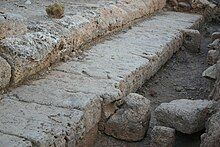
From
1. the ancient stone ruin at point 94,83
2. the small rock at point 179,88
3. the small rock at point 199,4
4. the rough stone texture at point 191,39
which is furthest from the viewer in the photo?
the small rock at point 199,4

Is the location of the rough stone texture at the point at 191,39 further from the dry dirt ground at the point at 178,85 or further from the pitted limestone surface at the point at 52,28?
the pitted limestone surface at the point at 52,28

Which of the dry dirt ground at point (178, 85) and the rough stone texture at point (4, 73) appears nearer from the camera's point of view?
the rough stone texture at point (4, 73)

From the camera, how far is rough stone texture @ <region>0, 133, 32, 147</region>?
9.34ft

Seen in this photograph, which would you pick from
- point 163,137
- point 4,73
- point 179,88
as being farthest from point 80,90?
point 179,88

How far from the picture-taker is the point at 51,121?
10.8ft

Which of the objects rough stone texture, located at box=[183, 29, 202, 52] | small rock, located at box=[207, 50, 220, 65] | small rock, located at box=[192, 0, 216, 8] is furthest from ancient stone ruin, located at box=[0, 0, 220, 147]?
small rock, located at box=[192, 0, 216, 8]

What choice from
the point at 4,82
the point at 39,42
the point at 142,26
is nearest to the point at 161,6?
the point at 142,26

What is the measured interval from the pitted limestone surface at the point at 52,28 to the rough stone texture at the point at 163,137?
155 cm

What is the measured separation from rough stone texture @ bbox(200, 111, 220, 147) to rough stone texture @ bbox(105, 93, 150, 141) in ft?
2.44

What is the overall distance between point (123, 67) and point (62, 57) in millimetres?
817

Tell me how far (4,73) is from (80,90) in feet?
2.70

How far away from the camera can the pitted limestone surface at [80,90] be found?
126 inches

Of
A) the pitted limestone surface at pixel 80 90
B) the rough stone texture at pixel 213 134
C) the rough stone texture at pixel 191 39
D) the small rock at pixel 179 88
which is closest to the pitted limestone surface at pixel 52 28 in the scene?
the pitted limestone surface at pixel 80 90

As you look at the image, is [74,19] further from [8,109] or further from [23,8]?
[8,109]
